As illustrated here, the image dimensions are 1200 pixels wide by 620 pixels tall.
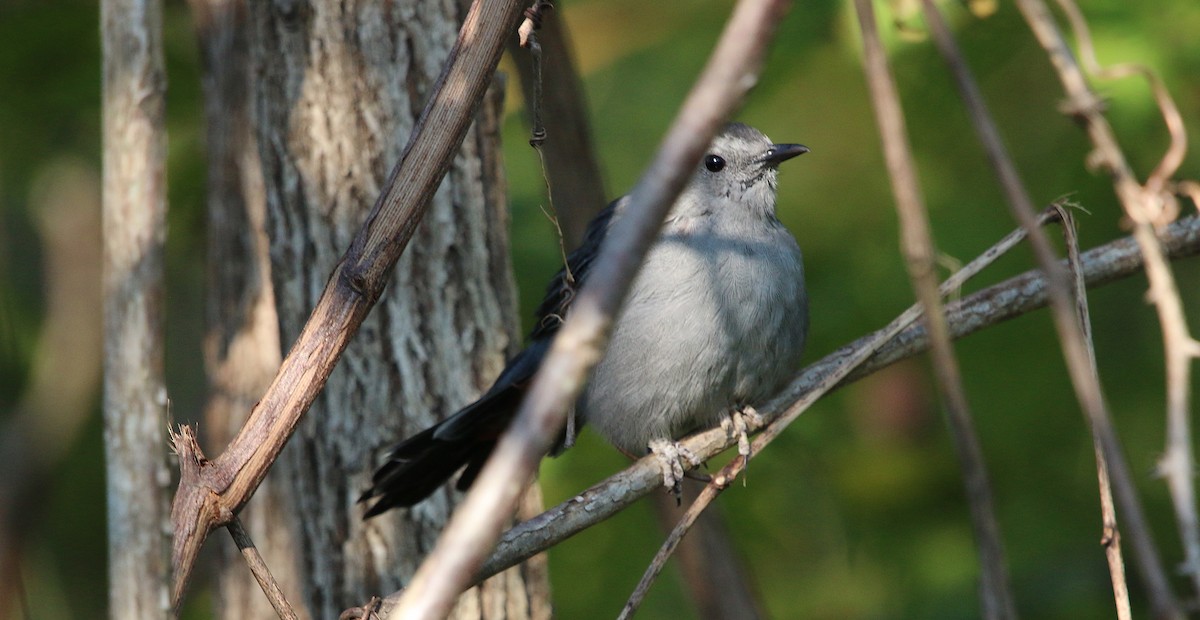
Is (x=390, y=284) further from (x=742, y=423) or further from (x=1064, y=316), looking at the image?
(x=1064, y=316)

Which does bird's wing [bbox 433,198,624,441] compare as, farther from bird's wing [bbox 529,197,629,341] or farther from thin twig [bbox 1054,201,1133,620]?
thin twig [bbox 1054,201,1133,620]

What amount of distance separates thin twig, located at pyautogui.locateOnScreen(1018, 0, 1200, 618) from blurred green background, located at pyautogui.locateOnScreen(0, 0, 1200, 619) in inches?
102

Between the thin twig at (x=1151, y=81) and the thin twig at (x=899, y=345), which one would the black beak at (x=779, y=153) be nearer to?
the thin twig at (x=899, y=345)

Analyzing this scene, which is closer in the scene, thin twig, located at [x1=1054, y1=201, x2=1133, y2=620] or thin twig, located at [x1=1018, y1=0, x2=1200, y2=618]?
thin twig, located at [x1=1018, y1=0, x2=1200, y2=618]

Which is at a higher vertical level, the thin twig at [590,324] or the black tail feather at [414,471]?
the black tail feather at [414,471]

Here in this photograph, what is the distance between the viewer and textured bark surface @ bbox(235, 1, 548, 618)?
367 cm

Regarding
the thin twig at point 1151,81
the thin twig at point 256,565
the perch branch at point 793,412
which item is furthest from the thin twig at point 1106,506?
the thin twig at point 256,565

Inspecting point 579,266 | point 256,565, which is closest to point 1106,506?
point 256,565

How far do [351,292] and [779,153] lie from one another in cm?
244

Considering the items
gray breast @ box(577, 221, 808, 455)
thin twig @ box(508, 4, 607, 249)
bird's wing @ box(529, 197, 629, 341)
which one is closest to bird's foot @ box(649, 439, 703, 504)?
gray breast @ box(577, 221, 808, 455)

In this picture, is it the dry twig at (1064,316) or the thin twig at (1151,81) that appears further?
the thin twig at (1151,81)

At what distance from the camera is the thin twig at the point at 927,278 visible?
4.87 ft

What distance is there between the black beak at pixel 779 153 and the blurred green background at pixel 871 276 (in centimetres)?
57

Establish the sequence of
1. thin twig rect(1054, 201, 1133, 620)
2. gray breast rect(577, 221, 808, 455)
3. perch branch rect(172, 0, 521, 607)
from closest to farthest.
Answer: thin twig rect(1054, 201, 1133, 620) → perch branch rect(172, 0, 521, 607) → gray breast rect(577, 221, 808, 455)
